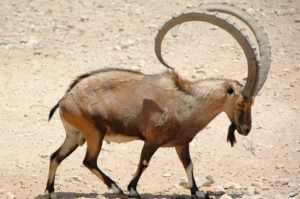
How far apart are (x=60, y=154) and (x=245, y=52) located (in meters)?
3.62

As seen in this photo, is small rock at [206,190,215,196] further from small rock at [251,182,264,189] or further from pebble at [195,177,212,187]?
small rock at [251,182,264,189]

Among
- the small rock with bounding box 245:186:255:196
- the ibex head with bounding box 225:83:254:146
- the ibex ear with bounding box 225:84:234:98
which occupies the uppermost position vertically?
the ibex ear with bounding box 225:84:234:98

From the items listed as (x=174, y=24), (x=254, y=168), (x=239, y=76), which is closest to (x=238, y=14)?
(x=174, y=24)

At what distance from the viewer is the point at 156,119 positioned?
628 centimetres

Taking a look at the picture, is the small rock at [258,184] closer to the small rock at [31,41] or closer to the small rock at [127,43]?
the small rock at [127,43]

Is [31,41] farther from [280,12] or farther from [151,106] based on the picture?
[280,12]

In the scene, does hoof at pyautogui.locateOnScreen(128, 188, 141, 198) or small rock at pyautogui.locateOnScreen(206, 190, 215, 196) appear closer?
hoof at pyautogui.locateOnScreen(128, 188, 141, 198)

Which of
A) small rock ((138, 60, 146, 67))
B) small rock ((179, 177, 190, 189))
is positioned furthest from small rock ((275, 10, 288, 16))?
small rock ((179, 177, 190, 189))

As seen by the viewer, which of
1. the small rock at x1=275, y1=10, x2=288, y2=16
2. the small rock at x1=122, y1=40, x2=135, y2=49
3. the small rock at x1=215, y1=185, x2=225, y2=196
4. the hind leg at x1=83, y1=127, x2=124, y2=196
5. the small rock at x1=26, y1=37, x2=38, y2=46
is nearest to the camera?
the hind leg at x1=83, y1=127, x2=124, y2=196

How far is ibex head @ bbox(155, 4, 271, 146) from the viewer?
599 cm

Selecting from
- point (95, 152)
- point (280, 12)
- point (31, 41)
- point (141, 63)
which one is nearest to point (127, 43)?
point (141, 63)

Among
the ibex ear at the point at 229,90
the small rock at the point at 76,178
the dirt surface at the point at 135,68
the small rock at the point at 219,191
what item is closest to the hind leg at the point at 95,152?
the dirt surface at the point at 135,68

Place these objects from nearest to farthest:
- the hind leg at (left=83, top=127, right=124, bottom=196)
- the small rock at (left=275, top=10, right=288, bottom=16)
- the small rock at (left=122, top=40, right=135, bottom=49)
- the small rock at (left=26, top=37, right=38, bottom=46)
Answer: the hind leg at (left=83, top=127, right=124, bottom=196)
the small rock at (left=122, top=40, right=135, bottom=49)
the small rock at (left=26, top=37, right=38, bottom=46)
the small rock at (left=275, top=10, right=288, bottom=16)

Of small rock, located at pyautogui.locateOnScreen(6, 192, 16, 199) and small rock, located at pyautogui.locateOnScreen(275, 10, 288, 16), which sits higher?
small rock, located at pyautogui.locateOnScreen(275, 10, 288, 16)
